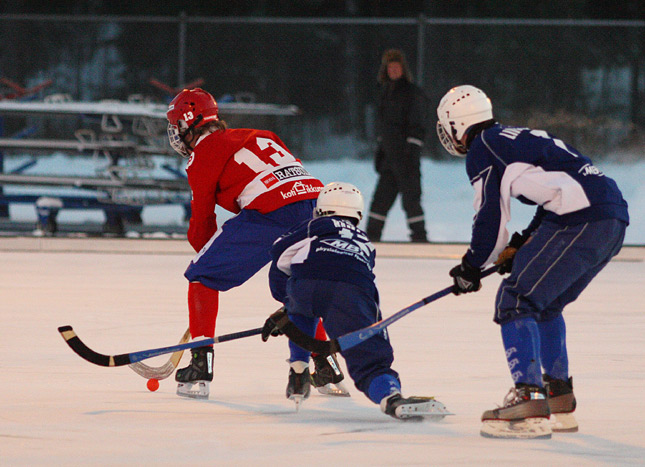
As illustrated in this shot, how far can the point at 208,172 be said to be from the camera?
4570 millimetres

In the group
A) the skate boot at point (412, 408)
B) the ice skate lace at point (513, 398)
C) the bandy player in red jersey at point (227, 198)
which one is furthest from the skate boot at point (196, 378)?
the ice skate lace at point (513, 398)

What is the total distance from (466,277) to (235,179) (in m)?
1.17

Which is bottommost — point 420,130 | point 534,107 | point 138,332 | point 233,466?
point 233,466

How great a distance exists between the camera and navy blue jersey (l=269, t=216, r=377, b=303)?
13.3 feet

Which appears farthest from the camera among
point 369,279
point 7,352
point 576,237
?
point 7,352

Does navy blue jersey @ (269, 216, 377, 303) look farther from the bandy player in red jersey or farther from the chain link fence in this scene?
the chain link fence

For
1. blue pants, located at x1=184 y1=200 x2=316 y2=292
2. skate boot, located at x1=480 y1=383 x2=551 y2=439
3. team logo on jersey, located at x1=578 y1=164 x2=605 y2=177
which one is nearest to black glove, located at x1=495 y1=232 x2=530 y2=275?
team logo on jersey, located at x1=578 y1=164 x2=605 y2=177

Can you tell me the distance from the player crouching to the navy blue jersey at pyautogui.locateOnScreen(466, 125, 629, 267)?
455 mm

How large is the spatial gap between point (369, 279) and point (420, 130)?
248 inches

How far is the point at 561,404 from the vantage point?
3.87 meters

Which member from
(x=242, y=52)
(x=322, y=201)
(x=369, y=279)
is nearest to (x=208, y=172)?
(x=322, y=201)

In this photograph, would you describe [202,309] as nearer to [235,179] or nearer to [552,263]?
[235,179]

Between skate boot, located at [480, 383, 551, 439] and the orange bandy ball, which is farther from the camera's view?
the orange bandy ball

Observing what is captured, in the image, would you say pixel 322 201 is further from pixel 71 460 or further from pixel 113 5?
pixel 113 5
